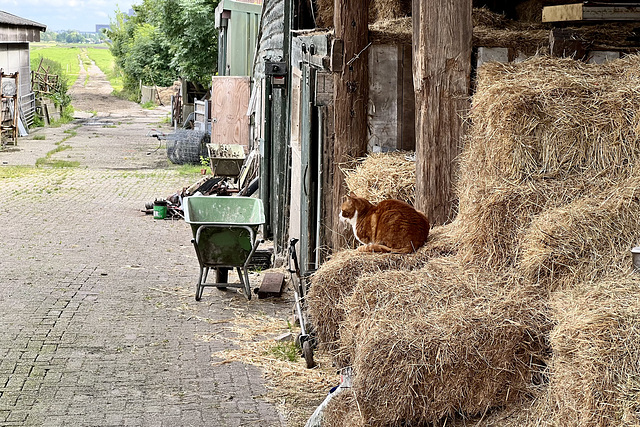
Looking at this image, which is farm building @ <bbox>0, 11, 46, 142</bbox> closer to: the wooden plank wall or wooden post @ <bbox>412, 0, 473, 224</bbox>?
the wooden plank wall

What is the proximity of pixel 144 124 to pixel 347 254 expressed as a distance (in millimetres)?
28598

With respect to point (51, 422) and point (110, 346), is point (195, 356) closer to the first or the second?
point (110, 346)

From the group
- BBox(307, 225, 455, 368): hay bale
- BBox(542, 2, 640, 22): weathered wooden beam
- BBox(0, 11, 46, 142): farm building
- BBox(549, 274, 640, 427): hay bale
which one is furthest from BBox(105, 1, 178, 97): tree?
BBox(549, 274, 640, 427): hay bale

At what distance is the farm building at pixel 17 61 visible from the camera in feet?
84.2

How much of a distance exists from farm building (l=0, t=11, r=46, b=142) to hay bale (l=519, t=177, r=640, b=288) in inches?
891

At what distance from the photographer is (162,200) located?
45.3 ft

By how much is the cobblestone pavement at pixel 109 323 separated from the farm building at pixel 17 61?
457 inches

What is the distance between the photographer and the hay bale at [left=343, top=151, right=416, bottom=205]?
656 cm

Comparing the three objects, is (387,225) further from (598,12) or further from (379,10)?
(379,10)

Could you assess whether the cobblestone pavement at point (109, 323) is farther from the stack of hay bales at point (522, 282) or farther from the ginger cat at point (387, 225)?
the stack of hay bales at point (522, 282)

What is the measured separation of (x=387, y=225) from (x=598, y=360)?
8.44ft

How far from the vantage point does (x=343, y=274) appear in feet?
17.9

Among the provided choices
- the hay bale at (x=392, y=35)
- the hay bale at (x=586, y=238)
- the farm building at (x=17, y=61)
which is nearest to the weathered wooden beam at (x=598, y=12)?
the hay bale at (x=392, y=35)

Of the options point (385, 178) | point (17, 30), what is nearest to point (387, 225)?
point (385, 178)
